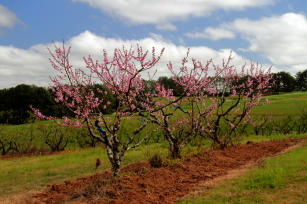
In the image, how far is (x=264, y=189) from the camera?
509 centimetres

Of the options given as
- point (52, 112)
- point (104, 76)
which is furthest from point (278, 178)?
point (52, 112)

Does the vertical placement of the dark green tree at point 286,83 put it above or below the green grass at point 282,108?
above

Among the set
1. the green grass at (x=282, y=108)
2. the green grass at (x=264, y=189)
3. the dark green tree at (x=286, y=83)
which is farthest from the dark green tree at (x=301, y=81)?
the green grass at (x=264, y=189)

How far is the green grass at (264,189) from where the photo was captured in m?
4.62

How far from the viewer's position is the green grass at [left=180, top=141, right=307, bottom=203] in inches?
182

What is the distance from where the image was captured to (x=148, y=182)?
5953mm

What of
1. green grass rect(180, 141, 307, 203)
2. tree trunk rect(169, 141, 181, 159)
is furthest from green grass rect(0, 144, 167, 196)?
green grass rect(180, 141, 307, 203)

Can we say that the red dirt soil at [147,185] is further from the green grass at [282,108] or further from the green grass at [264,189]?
A: the green grass at [282,108]

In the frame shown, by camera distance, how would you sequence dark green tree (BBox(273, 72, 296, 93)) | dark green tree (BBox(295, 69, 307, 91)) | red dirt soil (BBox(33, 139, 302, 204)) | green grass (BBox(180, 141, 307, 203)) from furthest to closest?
dark green tree (BBox(295, 69, 307, 91)) → dark green tree (BBox(273, 72, 296, 93)) → red dirt soil (BBox(33, 139, 302, 204)) → green grass (BBox(180, 141, 307, 203))

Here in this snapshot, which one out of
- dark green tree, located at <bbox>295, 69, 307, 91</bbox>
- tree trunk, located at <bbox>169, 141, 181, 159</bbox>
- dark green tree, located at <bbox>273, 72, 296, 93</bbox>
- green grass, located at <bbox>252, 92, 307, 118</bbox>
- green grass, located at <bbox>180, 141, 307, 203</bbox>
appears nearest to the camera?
green grass, located at <bbox>180, 141, 307, 203</bbox>

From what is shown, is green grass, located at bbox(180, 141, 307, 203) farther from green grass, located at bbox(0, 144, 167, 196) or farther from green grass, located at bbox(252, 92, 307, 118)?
green grass, located at bbox(252, 92, 307, 118)

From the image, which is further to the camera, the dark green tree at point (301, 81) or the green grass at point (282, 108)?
the dark green tree at point (301, 81)

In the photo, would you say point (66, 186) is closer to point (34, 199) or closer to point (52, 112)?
point (34, 199)

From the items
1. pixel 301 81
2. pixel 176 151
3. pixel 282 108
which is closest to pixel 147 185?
pixel 176 151
